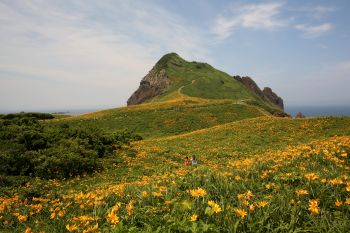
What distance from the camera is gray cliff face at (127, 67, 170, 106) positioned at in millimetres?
120188

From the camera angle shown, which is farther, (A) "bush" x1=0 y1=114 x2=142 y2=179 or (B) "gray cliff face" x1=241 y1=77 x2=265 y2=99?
(B) "gray cliff face" x1=241 y1=77 x2=265 y2=99

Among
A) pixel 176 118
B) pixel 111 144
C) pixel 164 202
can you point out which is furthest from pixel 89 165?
pixel 176 118

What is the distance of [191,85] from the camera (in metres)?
108

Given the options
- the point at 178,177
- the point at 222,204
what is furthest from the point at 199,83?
the point at 222,204

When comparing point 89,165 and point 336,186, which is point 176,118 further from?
point 336,186

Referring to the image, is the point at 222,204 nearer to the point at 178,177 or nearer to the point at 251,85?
the point at 178,177

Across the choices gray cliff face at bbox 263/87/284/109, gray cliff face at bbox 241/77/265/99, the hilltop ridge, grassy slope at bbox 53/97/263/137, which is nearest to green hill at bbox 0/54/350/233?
grassy slope at bbox 53/97/263/137

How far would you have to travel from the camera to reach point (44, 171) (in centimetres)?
1867

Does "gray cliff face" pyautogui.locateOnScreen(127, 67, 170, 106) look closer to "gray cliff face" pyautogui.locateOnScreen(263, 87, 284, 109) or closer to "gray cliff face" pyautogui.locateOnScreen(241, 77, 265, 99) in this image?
"gray cliff face" pyautogui.locateOnScreen(241, 77, 265, 99)

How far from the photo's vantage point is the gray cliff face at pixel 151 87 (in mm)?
120188

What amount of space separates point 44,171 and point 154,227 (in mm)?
15079

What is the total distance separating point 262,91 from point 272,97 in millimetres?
7417

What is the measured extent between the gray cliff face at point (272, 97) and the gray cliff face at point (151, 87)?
53.2 meters

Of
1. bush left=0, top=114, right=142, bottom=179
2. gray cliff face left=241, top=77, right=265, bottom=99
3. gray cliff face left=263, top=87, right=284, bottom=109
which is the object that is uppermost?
gray cliff face left=241, top=77, right=265, bottom=99
